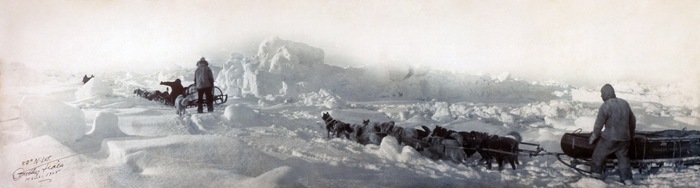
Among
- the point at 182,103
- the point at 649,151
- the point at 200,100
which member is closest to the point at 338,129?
the point at 200,100

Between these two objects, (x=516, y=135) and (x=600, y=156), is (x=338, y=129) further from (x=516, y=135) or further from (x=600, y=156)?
(x=600, y=156)

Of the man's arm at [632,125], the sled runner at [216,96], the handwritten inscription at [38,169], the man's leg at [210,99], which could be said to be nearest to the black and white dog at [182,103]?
the sled runner at [216,96]

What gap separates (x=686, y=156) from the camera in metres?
4.97

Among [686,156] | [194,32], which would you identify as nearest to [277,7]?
[194,32]

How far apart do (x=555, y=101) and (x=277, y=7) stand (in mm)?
3146

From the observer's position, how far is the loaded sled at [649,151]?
482 centimetres

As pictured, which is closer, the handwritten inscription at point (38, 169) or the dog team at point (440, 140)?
the dog team at point (440, 140)

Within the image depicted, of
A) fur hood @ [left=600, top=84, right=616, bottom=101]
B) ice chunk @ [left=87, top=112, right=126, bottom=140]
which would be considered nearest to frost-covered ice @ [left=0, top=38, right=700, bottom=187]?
ice chunk @ [left=87, top=112, right=126, bottom=140]

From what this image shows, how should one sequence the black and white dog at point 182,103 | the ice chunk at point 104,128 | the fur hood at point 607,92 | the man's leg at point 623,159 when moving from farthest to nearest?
the black and white dog at point 182,103
the ice chunk at point 104,128
the fur hood at point 607,92
the man's leg at point 623,159

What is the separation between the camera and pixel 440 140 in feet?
16.0

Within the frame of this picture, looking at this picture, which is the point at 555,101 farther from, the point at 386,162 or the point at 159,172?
the point at 159,172

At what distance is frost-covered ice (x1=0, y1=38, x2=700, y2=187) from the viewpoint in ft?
15.7

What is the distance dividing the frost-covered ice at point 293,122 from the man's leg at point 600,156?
0.11 meters

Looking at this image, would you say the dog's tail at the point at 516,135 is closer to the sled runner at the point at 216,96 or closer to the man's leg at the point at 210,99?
the sled runner at the point at 216,96
